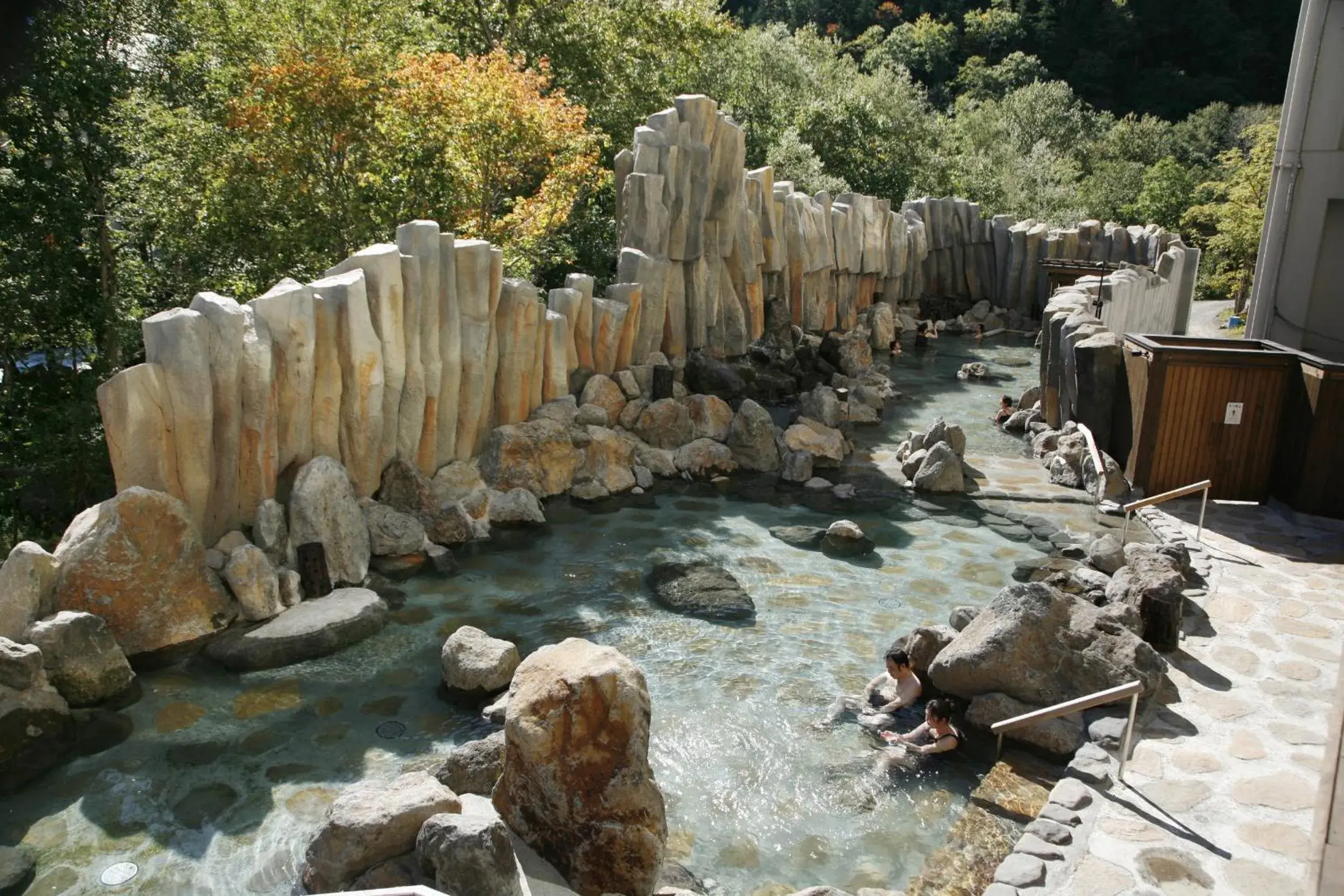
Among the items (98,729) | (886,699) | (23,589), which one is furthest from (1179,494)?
(23,589)

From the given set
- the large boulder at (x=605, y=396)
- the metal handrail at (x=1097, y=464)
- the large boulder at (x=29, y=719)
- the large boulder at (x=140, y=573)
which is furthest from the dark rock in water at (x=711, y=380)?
the large boulder at (x=29, y=719)

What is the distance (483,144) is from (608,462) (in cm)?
587

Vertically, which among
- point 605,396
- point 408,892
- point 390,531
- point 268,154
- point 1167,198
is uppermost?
point 268,154

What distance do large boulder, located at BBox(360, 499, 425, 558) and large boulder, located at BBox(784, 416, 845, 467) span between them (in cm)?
724

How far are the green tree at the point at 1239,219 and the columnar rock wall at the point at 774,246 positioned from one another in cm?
195

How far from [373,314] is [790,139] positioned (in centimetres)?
2164

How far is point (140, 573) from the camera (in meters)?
10.9

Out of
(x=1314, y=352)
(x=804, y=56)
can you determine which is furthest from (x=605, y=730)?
(x=804, y=56)

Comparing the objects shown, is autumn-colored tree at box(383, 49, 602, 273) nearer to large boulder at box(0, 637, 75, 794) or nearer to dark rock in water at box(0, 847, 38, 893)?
large boulder at box(0, 637, 75, 794)

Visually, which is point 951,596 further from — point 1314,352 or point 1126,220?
point 1126,220

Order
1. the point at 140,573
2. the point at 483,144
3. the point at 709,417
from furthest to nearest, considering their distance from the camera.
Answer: the point at 709,417, the point at 483,144, the point at 140,573

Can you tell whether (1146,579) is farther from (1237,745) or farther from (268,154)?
(268,154)

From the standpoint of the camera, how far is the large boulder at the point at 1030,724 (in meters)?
9.28

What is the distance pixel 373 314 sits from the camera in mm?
13773
